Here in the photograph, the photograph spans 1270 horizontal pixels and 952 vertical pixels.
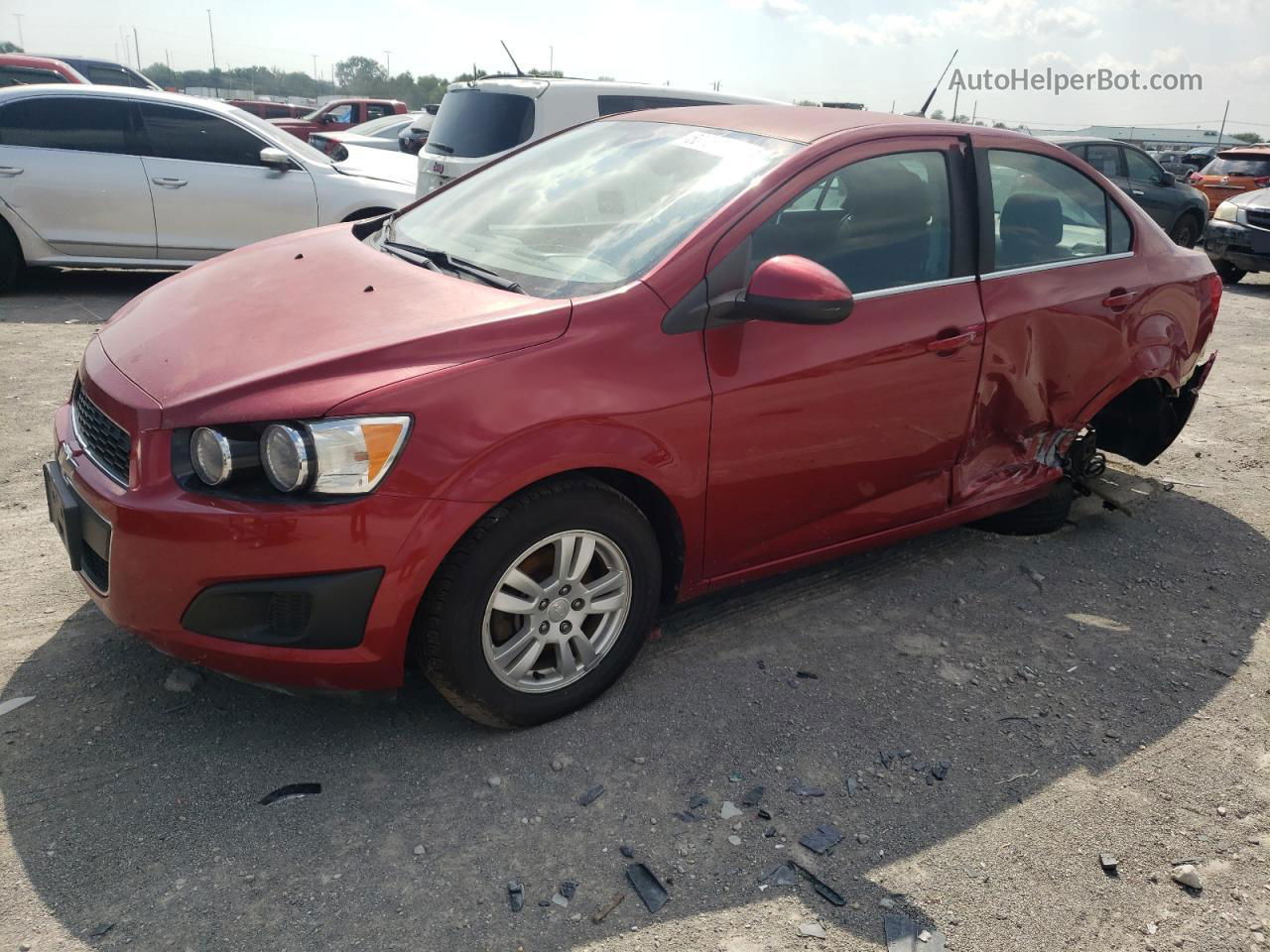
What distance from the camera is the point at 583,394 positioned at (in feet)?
8.95

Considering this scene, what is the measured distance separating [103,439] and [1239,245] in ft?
41.8

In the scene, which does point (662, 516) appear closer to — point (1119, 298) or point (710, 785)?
point (710, 785)

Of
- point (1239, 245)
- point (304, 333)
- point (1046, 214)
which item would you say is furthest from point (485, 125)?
point (1239, 245)

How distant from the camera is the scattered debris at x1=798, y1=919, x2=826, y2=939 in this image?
232 cm

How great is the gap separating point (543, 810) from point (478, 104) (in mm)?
6582

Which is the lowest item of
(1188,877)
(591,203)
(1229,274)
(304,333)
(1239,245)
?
(1229,274)

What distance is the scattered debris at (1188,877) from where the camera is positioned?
100.0 inches

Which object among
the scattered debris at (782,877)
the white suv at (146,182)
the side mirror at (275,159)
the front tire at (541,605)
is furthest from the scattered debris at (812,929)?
the side mirror at (275,159)

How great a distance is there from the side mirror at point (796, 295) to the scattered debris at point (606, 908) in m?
1.54

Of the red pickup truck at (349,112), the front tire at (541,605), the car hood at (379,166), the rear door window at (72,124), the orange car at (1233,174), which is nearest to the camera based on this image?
the front tire at (541,605)

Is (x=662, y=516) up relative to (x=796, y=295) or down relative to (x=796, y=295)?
down

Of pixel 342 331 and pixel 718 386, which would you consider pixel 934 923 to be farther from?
pixel 342 331

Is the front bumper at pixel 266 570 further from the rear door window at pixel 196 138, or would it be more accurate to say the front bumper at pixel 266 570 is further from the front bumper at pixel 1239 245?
the front bumper at pixel 1239 245

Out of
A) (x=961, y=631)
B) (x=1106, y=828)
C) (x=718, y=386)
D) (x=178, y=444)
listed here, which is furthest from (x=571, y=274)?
(x=1106, y=828)
